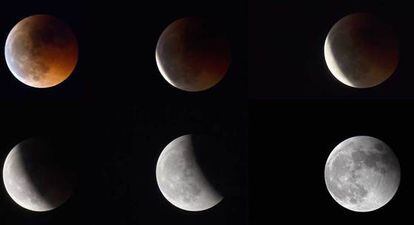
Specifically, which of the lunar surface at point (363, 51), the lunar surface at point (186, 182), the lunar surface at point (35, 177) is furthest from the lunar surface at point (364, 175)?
the lunar surface at point (35, 177)

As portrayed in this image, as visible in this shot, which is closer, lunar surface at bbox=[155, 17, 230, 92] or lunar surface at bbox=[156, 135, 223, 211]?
lunar surface at bbox=[156, 135, 223, 211]

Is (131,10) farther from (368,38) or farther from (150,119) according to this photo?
(368,38)

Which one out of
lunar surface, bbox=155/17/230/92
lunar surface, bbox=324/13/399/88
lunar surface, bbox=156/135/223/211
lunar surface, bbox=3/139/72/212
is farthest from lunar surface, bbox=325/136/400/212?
lunar surface, bbox=3/139/72/212

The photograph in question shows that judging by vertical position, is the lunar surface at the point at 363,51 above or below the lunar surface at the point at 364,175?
above

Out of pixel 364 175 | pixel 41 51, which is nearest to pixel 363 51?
pixel 364 175

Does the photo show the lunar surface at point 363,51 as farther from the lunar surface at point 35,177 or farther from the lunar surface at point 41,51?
the lunar surface at point 35,177

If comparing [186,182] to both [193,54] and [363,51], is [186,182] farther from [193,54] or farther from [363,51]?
[363,51]

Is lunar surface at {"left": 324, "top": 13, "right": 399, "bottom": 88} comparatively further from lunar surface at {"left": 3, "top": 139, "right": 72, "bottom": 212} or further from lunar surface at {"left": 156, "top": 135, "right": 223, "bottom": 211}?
lunar surface at {"left": 3, "top": 139, "right": 72, "bottom": 212}
